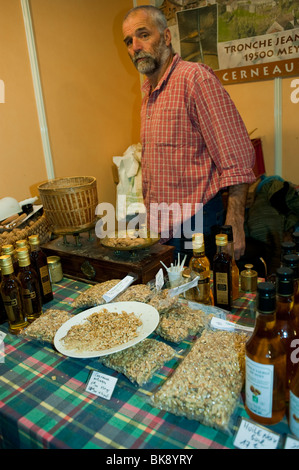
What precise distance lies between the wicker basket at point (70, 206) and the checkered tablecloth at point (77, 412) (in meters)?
0.59

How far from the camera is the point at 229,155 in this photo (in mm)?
1588

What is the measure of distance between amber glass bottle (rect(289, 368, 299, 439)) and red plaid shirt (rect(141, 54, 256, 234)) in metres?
1.06

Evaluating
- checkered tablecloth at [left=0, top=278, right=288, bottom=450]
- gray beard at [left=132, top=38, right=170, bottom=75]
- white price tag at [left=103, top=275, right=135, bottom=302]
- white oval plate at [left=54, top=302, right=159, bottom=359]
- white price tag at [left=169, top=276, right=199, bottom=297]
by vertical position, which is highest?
gray beard at [left=132, top=38, right=170, bottom=75]

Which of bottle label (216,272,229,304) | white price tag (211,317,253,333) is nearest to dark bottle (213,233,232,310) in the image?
bottle label (216,272,229,304)

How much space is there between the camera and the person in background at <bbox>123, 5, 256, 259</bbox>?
1592mm

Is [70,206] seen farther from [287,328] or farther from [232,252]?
[287,328]

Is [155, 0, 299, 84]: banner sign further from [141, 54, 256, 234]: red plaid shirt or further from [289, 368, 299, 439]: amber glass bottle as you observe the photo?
[289, 368, 299, 439]: amber glass bottle

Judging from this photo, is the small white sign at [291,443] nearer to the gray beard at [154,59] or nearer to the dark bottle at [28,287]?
the dark bottle at [28,287]

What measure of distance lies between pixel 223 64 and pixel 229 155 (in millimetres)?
1612

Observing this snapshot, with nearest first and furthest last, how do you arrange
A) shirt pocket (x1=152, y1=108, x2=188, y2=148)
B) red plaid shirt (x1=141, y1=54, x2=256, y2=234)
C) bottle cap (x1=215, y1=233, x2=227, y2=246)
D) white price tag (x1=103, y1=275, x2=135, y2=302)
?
bottle cap (x1=215, y1=233, x2=227, y2=246)
white price tag (x1=103, y1=275, x2=135, y2=302)
red plaid shirt (x1=141, y1=54, x2=256, y2=234)
shirt pocket (x1=152, y1=108, x2=188, y2=148)

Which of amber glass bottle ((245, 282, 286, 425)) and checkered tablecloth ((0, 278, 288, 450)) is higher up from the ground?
amber glass bottle ((245, 282, 286, 425))

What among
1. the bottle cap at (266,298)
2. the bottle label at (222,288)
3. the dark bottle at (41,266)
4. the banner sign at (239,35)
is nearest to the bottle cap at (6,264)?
the dark bottle at (41,266)

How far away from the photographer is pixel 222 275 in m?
1.09
